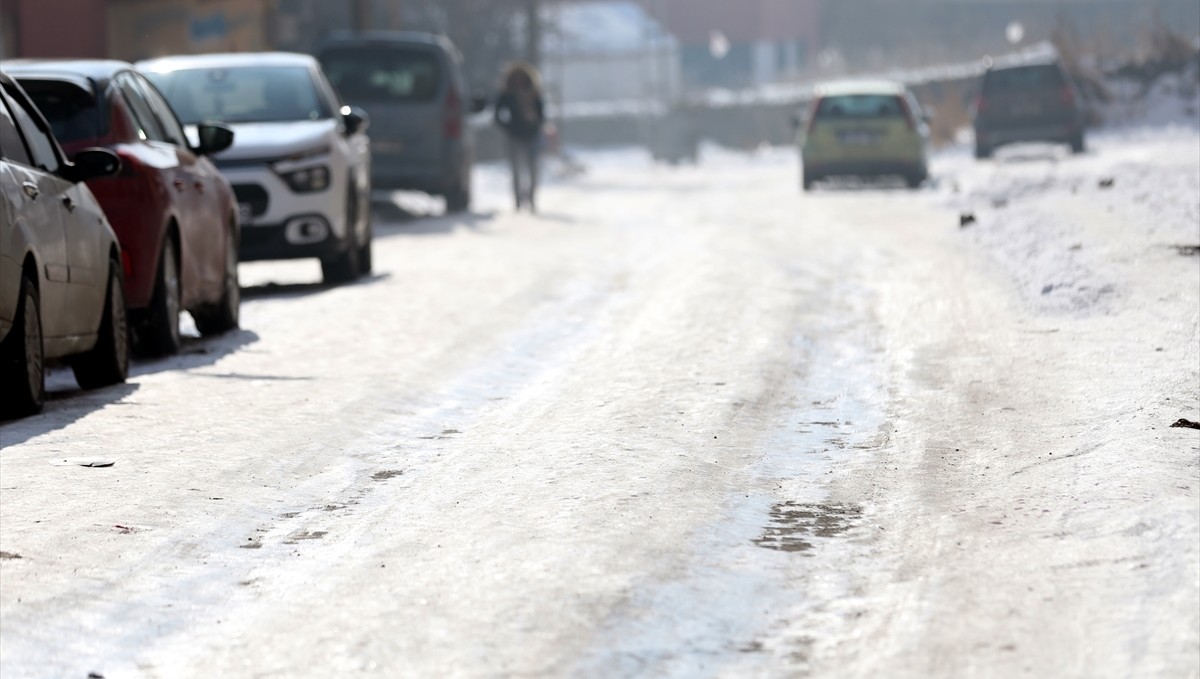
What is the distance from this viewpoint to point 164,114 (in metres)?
12.4

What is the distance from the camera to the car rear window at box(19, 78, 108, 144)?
36.8 feet

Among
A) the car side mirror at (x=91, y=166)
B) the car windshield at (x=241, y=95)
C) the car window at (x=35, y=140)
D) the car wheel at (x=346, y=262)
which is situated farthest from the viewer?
the car windshield at (x=241, y=95)

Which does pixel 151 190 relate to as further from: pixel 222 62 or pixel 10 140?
pixel 222 62

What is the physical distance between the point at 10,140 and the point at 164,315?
6.97 feet

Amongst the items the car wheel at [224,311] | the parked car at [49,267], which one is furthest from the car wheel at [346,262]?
the parked car at [49,267]

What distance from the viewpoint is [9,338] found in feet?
27.8

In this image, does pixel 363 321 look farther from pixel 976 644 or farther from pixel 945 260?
pixel 976 644

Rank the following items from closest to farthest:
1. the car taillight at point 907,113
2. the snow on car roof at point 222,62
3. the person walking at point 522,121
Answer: the snow on car roof at point 222,62 < the person walking at point 522,121 < the car taillight at point 907,113

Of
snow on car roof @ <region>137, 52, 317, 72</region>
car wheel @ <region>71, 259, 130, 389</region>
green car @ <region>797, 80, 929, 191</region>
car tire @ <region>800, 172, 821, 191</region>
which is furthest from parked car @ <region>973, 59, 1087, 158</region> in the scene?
car wheel @ <region>71, 259, 130, 389</region>

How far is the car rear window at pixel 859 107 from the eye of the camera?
29.8m

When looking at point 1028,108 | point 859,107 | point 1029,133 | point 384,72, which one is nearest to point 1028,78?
point 1028,108

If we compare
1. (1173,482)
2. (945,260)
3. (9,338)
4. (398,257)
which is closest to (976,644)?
(1173,482)

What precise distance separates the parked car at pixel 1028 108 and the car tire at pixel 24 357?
26612mm

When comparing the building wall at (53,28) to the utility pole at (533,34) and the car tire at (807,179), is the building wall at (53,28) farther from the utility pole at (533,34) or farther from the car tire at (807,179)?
the utility pole at (533,34)
